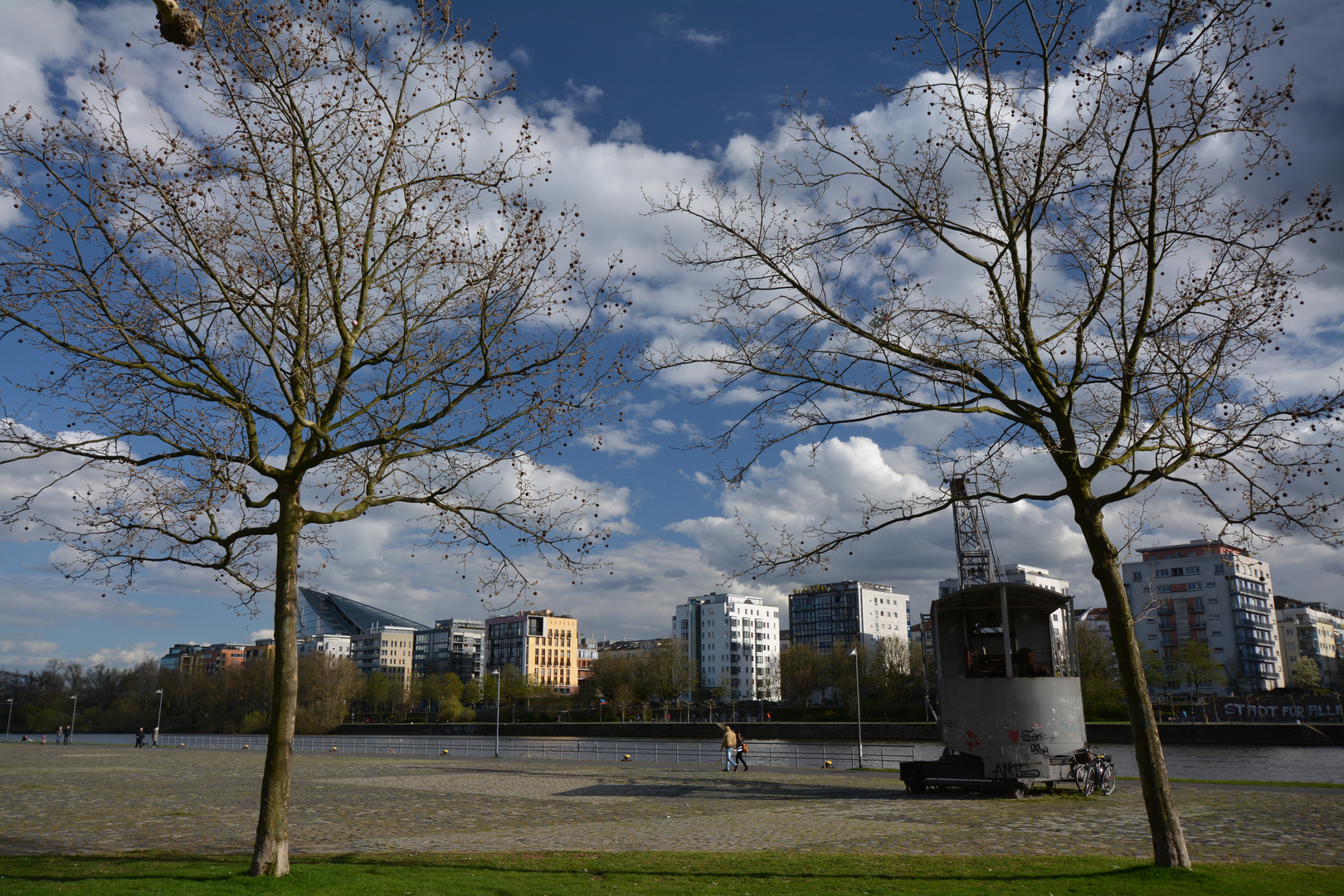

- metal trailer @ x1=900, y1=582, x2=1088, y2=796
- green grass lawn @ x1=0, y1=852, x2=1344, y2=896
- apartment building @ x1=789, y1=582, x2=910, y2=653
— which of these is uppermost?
apartment building @ x1=789, y1=582, x2=910, y2=653

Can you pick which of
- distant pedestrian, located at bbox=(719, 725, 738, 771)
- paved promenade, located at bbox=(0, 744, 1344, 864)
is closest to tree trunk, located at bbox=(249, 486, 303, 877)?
paved promenade, located at bbox=(0, 744, 1344, 864)

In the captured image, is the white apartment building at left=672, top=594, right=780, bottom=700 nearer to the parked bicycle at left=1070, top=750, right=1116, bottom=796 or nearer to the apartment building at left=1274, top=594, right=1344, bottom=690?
the apartment building at left=1274, top=594, right=1344, bottom=690

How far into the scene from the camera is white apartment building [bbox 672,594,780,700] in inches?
7279

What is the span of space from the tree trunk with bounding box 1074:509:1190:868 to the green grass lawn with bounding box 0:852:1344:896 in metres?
0.38

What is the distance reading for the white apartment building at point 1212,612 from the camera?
12588 centimetres

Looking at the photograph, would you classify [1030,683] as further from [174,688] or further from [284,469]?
[174,688]

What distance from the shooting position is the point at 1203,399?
11.1 meters

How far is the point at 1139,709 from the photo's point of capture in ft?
35.8

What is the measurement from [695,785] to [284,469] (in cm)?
1850

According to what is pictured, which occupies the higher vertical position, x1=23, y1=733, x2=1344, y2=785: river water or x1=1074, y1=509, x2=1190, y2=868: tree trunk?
x1=1074, y1=509, x2=1190, y2=868: tree trunk

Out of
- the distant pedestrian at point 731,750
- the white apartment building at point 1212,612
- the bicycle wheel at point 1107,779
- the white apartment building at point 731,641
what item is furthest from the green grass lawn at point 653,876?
the white apartment building at point 731,641

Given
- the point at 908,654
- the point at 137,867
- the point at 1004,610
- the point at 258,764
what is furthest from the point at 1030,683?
the point at 908,654

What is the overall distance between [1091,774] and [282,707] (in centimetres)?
1771

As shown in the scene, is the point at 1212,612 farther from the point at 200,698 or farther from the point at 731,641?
the point at 200,698
